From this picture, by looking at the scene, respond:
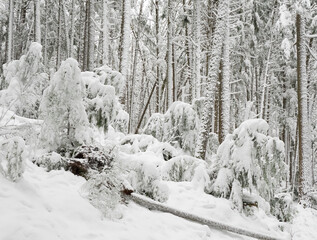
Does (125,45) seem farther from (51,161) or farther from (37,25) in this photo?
(51,161)

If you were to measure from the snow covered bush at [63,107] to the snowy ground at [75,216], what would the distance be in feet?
2.05

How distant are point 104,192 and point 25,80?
3499 millimetres

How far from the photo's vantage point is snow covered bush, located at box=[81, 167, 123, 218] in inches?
174

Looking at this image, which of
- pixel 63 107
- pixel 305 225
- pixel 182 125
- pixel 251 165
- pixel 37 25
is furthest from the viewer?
pixel 37 25

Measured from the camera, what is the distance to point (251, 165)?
6438 millimetres

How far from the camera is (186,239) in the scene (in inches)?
184

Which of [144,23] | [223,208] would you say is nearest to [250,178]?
[223,208]

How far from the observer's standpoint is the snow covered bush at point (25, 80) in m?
7.11

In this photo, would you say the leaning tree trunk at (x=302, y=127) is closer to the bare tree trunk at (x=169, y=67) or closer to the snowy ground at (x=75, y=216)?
the snowy ground at (x=75, y=216)

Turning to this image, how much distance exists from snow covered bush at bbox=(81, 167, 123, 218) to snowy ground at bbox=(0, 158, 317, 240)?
11 centimetres

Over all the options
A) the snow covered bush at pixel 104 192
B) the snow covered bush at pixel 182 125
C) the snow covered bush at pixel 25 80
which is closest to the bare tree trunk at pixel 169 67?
the snow covered bush at pixel 182 125

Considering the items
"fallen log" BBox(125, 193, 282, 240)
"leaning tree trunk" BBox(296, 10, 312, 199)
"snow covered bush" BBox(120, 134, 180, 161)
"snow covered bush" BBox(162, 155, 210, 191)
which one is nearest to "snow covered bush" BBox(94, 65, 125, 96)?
"snow covered bush" BBox(120, 134, 180, 161)

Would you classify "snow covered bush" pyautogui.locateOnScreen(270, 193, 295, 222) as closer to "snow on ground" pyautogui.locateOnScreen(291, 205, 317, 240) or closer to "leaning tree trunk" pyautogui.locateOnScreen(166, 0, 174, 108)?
"snow on ground" pyautogui.locateOnScreen(291, 205, 317, 240)

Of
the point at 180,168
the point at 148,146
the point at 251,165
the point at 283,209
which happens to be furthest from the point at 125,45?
the point at 283,209
